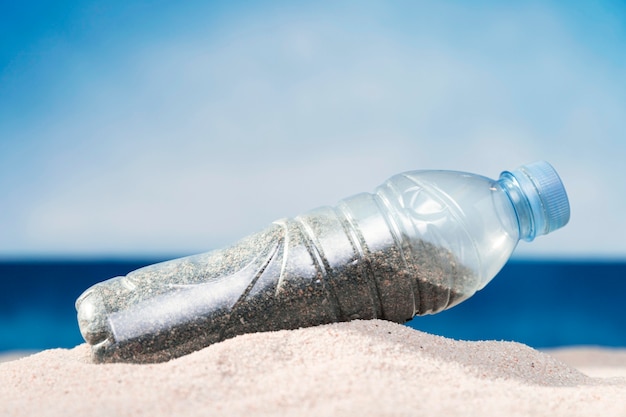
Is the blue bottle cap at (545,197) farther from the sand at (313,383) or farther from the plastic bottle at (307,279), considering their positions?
the sand at (313,383)

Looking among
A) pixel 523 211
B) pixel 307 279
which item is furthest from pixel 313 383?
pixel 523 211

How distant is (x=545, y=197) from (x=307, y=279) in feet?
3.67

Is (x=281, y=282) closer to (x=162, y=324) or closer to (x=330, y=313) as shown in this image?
(x=330, y=313)

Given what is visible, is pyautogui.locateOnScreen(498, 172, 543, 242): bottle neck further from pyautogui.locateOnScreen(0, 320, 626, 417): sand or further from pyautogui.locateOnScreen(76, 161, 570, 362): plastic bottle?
pyautogui.locateOnScreen(0, 320, 626, 417): sand

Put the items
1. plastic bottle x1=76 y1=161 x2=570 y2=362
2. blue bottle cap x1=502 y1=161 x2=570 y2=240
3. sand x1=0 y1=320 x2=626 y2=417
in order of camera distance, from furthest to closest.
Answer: blue bottle cap x1=502 y1=161 x2=570 y2=240
plastic bottle x1=76 y1=161 x2=570 y2=362
sand x1=0 y1=320 x2=626 y2=417

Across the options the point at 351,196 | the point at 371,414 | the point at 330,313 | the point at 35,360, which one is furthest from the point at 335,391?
the point at 35,360

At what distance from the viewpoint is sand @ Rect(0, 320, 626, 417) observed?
1.81 meters

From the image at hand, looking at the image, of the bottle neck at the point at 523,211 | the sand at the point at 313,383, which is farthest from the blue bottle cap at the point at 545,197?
the sand at the point at 313,383

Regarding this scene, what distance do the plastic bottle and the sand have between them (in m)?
0.12

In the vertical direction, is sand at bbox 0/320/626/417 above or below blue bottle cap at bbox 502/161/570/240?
below

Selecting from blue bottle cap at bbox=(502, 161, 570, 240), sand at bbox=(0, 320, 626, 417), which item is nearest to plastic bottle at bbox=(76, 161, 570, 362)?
blue bottle cap at bbox=(502, 161, 570, 240)

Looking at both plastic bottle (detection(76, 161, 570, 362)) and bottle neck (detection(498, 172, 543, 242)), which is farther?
bottle neck (detection(498, 172, 543, 242))

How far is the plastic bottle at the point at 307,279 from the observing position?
7.93 feet

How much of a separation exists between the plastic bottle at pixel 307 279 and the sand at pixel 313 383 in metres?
0.12
